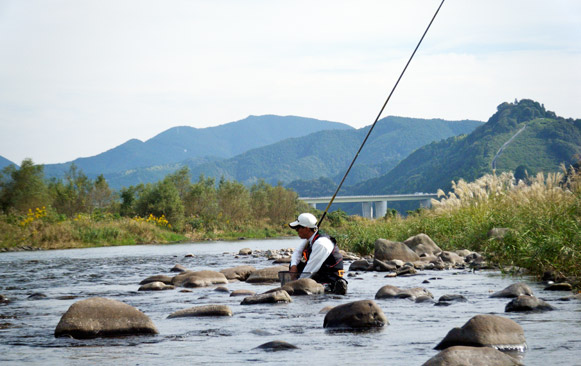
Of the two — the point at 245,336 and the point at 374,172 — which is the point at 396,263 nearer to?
the point at 245,336

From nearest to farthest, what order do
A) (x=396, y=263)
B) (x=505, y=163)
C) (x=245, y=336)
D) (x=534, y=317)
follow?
1. (x=245, y=336)
2. (x=534, y=317)
3. (x=396, y=263)
4. (x=505, y=163)

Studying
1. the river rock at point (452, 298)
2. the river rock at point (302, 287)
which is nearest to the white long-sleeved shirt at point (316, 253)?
the river rock at point (302, 287)

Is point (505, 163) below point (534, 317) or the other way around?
the other way around

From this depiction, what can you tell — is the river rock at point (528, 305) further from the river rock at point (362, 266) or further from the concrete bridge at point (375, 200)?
the concrete bridge at point (375, 200)

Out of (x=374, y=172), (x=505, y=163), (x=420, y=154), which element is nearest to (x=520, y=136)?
(x=505, y=163)

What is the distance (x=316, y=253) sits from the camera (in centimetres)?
1011

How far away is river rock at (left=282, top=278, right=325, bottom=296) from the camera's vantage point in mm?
10367

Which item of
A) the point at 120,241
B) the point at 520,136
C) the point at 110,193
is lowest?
the point at 120,241

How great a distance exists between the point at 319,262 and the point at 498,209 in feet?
Answer: 27.4

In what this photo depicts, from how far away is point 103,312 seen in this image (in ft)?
24.1

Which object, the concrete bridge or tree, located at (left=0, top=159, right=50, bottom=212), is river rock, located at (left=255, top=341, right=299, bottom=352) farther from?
the concrete bridge

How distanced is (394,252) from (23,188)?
3528 centimetres

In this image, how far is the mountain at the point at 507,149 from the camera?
7656cm

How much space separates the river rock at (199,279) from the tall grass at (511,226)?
5589 millimetres
